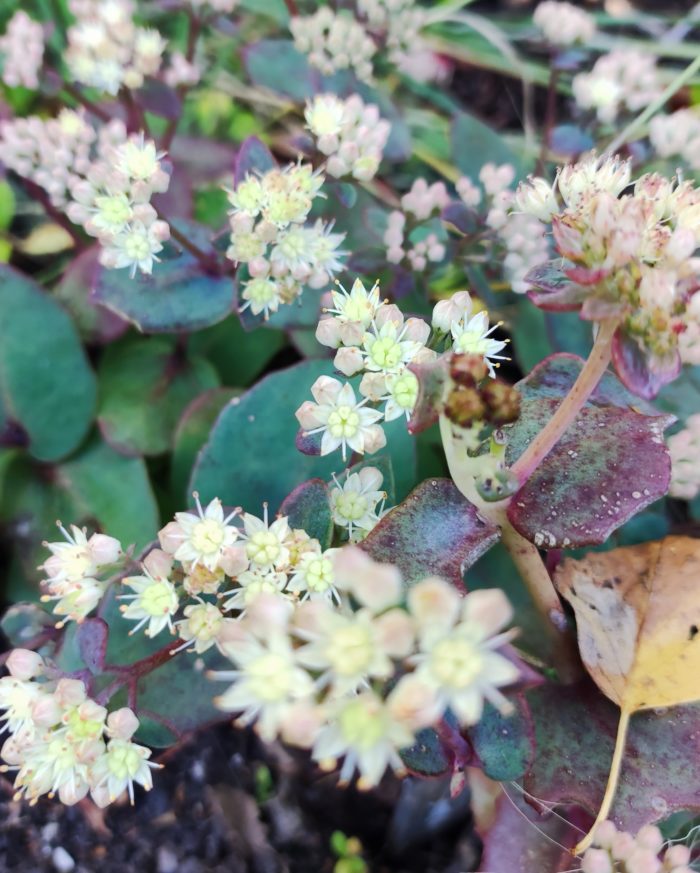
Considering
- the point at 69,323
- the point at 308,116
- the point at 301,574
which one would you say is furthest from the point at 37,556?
the point at 308,116

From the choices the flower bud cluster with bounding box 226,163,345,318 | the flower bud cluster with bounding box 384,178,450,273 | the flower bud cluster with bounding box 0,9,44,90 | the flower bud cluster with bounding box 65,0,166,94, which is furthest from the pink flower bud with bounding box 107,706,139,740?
the flower bud cluster with bounding box 0,9,44,90

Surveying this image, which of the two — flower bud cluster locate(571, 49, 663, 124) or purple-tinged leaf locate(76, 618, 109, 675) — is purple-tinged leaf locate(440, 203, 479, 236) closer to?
flower bud cluster locate(571, 49, 663, 124)

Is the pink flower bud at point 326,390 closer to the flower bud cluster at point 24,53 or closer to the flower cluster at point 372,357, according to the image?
the flower cluster at point 372,357

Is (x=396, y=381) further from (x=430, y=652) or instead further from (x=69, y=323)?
(x=69, y=323)

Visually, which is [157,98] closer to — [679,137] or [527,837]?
[679,137]

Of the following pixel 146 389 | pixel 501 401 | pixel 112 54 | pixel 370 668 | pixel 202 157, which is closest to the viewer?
pixel 370 668

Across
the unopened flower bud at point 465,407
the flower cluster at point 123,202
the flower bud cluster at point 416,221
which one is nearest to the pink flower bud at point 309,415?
the unopened flower bud at point 465,407

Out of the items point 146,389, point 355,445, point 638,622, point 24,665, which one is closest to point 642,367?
point 355,445
